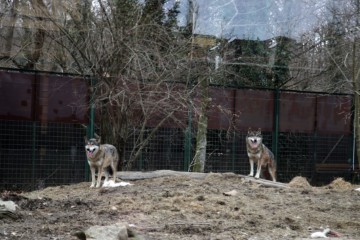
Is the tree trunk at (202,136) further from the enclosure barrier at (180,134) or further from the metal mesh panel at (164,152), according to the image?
the metal mesh panel at (164,152)

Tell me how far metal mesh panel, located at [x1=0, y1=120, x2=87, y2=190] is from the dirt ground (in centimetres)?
228

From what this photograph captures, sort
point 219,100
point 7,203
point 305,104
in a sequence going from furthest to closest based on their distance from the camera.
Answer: point 305,104, point 219,100, point 7,203

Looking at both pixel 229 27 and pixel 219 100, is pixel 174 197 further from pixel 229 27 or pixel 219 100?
pixel 229 27

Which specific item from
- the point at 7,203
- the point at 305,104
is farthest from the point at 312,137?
the point at 7,203

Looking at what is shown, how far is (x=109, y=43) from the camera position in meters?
13.0

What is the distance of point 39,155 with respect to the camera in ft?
46.6

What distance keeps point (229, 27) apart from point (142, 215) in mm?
13835

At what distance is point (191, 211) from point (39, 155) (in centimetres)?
644

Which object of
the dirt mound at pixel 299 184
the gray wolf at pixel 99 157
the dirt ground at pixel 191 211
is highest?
the gray wolf at pixel 99 157

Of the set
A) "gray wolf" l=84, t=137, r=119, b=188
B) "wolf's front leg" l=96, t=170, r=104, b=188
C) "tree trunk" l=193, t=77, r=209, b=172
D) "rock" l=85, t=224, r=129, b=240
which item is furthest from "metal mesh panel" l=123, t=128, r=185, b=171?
"rock" l=85, t=224, r=129, b=240

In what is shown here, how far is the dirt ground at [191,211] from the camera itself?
7.55 metres

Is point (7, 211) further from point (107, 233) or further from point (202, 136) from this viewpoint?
point (202, 136)

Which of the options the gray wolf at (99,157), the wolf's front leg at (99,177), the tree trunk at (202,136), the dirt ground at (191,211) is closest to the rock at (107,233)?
the dirt ground at (191,211)

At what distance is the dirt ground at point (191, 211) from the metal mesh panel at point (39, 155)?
89.6 inches
